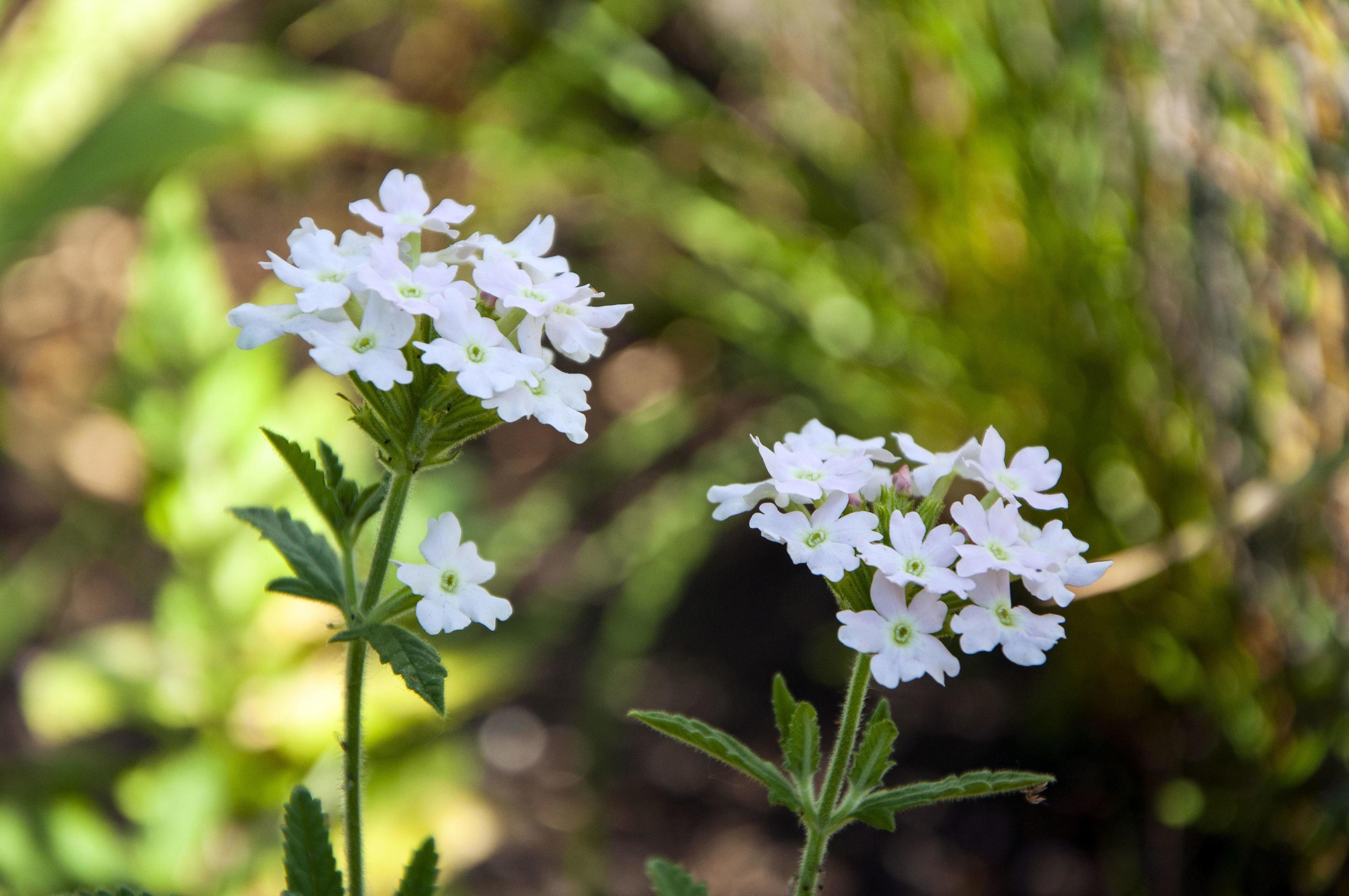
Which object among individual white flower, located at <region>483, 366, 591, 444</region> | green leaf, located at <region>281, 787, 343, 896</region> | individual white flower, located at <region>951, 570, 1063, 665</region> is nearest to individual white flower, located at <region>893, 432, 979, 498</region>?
individual white flower, located at <region>951, 570, 1063, 665</region>

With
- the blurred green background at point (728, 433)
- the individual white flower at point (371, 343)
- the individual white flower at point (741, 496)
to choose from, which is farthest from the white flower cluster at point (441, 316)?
the blurred green background at point (728, 433)

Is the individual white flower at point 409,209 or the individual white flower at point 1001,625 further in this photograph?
the individual white flower at point 409,209

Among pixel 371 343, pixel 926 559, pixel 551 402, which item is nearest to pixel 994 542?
pixel 926 559

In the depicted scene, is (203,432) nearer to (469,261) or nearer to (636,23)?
(469,261)

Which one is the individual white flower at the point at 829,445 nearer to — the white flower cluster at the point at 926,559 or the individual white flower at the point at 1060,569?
the white flower cluster at the point at 926,559

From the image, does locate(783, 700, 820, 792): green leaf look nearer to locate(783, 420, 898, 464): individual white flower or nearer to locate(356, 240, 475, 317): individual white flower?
locate(783, 420, 898, 464): individual white flower

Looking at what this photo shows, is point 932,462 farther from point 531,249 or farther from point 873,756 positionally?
point 531,249

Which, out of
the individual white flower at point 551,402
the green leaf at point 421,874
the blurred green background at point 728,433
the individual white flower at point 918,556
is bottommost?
the blurred green background at point 728,433
